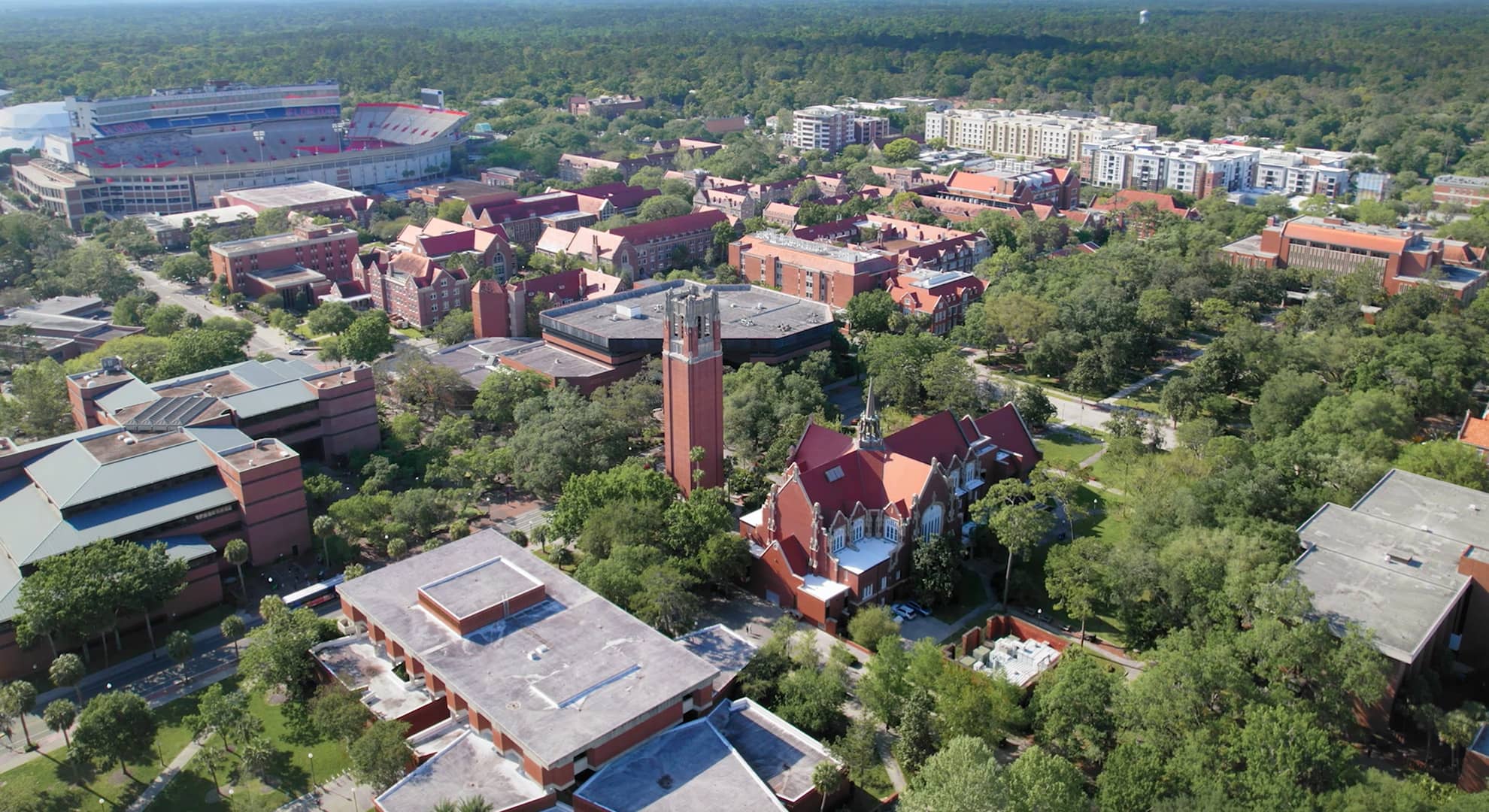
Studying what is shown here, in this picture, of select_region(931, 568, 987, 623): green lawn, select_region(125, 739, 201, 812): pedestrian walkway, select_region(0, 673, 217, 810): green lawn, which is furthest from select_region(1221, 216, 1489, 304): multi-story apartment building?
select_region(0, 673, 217, 810): green lawn

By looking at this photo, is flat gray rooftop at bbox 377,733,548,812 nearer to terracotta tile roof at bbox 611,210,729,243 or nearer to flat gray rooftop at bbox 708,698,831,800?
flat gray rooftop at bbox 708,698,831,800

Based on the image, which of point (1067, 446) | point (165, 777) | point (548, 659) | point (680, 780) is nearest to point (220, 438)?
point (165, 777)

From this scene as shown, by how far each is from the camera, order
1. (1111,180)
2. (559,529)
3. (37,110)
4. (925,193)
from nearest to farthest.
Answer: (559,529), (925,193), (1111,180), (37,110)

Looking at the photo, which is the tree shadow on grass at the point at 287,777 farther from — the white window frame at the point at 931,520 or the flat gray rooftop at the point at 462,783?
the white window frame at the point at 931,520

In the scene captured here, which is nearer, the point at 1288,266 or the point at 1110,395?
the point at 1110,395

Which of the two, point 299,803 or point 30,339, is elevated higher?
point 30,339

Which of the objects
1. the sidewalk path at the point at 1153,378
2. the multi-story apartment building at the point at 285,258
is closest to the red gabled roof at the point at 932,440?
the sidewalk path at the point at 1153,378

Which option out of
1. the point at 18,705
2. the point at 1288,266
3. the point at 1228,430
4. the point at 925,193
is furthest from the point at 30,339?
the point at 1288,266

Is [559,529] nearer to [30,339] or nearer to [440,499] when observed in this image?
[440,499]
